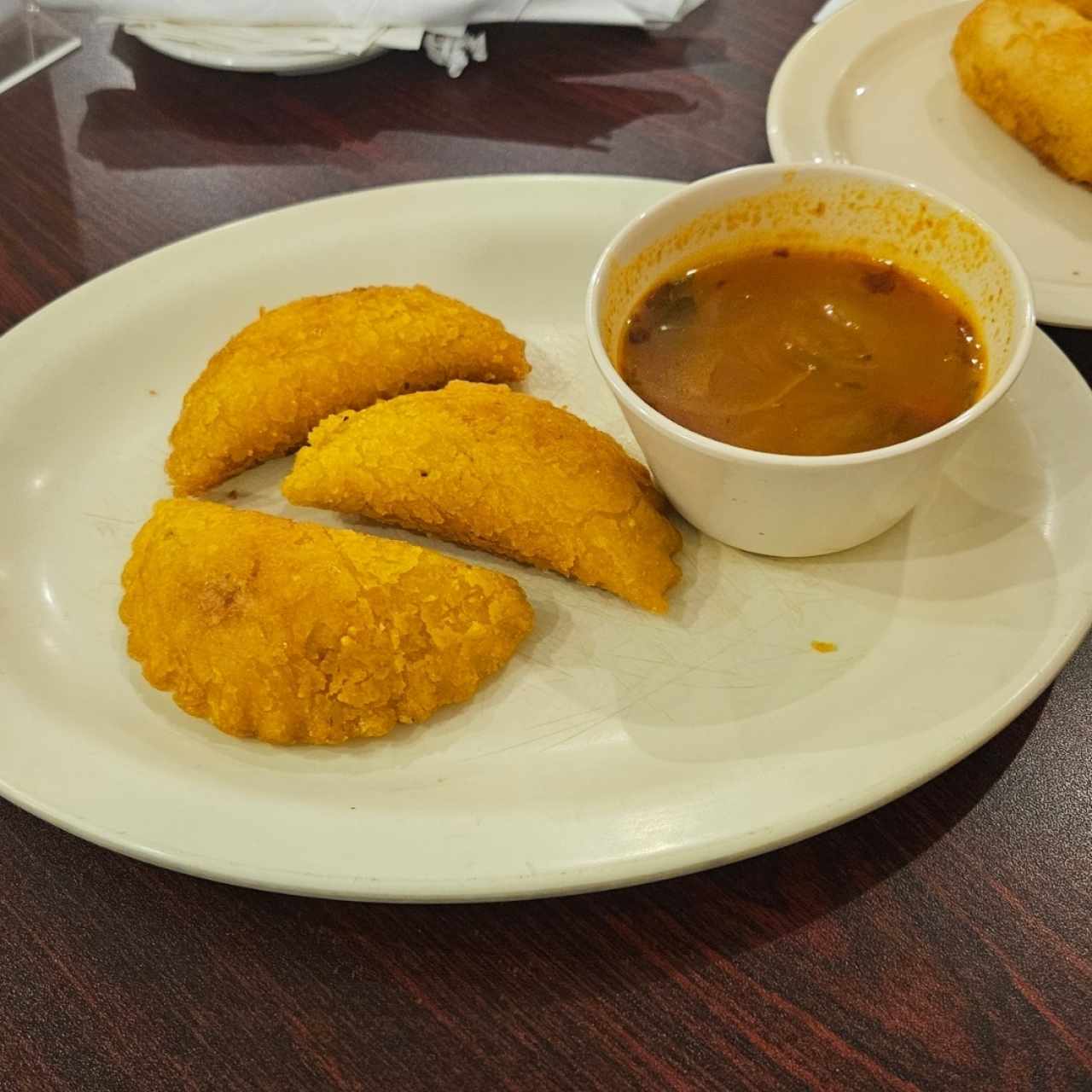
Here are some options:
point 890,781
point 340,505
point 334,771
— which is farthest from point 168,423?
point 890,781

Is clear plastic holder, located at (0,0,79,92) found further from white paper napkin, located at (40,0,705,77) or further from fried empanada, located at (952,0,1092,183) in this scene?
fried empanada, located at (952,0,1092,183)

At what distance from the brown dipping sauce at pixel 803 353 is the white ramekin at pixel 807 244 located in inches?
1.3

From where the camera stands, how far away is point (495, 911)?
1437mm

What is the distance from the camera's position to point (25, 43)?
124 inches

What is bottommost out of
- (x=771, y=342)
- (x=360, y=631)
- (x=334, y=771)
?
(x=334, y=771)

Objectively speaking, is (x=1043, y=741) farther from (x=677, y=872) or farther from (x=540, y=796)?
(x=540, y=796)

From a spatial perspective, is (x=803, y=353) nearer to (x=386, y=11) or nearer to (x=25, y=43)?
(x=386, y=11)

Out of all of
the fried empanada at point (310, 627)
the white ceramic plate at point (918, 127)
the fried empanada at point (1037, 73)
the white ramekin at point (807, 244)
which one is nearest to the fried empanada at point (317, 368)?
the fried empanada at point (310, 627)

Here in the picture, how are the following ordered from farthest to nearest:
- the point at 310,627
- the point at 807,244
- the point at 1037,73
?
the point at 1037,73 < the point at 807,244 < the point at 310,627

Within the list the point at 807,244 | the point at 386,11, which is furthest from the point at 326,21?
the point at 807,244

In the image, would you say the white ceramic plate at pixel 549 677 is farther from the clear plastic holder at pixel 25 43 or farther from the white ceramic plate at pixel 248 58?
the clear plastic holder at pixel 25 43

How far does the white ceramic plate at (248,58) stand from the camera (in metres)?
2.91

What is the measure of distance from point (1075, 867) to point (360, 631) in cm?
108

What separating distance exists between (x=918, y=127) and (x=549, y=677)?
1854mm
